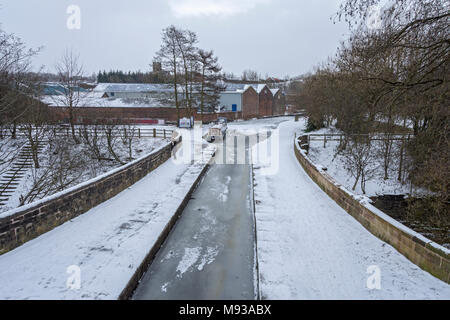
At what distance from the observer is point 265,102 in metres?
52.0

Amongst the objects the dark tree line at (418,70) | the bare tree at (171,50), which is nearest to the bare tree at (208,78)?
the bare tree at (171,50)

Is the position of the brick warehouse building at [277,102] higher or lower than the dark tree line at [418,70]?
higher

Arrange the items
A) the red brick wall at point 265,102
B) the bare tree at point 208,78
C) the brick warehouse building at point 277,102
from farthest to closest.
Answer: the brick warehouse building at point 277,102 → the red brick wall at point 265,102 → the bare tree at point 208,78

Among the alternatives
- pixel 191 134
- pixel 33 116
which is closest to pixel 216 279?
pixel 33 116

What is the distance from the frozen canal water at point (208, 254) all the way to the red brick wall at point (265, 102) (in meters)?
41.9

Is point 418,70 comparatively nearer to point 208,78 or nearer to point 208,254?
point 208,254

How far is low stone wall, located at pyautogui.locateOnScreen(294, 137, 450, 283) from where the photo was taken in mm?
4777

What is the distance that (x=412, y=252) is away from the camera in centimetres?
538

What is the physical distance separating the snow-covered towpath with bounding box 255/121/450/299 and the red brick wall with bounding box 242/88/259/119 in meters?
37.7

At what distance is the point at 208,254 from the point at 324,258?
2571 mm

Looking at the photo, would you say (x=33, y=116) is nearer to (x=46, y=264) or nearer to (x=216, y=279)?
(x=46, y=264)

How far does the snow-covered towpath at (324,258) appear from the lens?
467 centimetres

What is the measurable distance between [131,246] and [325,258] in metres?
4.24

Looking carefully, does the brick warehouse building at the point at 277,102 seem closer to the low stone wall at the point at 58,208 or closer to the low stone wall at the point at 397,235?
the low stone wall at the point at 397,235
